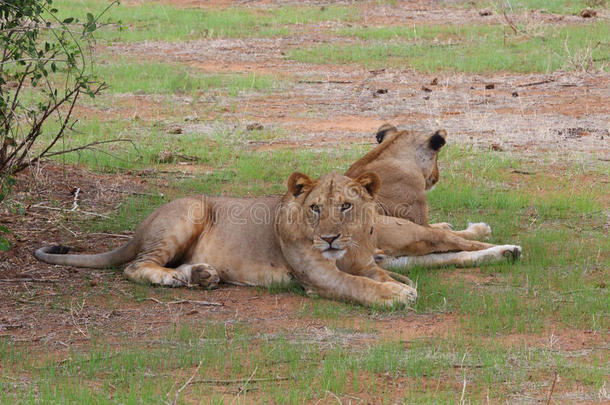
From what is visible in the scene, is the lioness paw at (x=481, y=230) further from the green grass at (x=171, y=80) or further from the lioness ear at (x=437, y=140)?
the green grass at (x=171, y=80)

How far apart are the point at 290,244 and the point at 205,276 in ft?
1.97

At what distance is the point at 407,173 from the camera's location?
23.1 ft

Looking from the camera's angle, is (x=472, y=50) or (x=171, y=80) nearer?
(x=171, y=80)

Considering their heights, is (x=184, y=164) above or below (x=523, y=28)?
below

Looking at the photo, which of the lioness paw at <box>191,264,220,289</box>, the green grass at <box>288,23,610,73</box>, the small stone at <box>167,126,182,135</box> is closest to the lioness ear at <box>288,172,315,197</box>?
the lioness paw at <box>191,264,220,289</box>

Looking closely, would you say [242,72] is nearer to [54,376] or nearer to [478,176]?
[478,176]

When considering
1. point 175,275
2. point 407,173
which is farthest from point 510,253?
point 175,275

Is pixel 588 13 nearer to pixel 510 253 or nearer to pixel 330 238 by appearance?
pixel 510 253

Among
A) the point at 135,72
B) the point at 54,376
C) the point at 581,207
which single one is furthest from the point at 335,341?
the point at 135,72

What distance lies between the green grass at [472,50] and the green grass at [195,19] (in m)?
2.19

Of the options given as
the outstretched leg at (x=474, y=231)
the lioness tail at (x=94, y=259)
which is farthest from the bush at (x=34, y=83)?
the outstretched leg at (x=474, y=231)

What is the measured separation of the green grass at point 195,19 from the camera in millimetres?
18484

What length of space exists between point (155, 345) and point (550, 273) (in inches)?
106

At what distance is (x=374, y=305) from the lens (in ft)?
17.8
